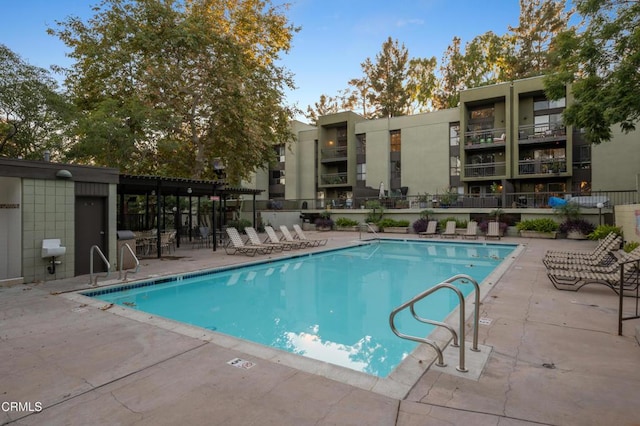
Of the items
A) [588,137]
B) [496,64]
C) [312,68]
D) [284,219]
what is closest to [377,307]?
[588,137]

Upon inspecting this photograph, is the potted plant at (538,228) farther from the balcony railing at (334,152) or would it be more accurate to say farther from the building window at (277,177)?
the building window at (277,177)

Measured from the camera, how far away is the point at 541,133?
23.7 meters

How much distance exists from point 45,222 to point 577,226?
70.8ft

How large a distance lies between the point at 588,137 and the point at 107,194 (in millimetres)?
15818

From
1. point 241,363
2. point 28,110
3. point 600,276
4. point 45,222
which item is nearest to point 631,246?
point 600,276

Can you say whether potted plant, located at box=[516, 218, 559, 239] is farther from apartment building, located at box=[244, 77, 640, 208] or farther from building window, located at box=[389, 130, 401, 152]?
building window, located at box=[389, 130, 401, 152]

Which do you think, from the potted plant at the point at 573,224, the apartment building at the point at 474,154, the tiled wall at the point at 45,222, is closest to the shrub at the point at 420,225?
the apartment building at the point at 474,154

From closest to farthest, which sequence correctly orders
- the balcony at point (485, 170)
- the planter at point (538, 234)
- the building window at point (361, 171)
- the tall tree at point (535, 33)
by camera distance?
the planter at point (538, 234), the balcony at point (485, 170), the tall tree at point (535, 33), the building window at point (361, 171)

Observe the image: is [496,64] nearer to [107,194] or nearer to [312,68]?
[312,68]

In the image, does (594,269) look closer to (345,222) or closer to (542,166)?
(345,222)

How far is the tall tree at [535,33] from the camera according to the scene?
30.5 metres

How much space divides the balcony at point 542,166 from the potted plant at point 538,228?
5.87 metres

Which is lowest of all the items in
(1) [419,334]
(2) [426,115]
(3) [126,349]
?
(1) [419,334]

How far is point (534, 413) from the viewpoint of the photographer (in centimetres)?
271
